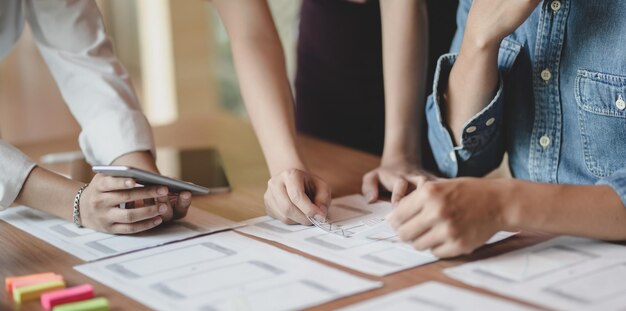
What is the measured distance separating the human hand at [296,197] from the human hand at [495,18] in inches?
11.5

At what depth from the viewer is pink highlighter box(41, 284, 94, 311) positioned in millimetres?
785

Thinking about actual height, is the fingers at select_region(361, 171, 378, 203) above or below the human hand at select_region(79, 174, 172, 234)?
below

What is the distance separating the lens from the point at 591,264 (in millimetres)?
863

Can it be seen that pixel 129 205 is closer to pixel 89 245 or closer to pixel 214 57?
pixel 89 245

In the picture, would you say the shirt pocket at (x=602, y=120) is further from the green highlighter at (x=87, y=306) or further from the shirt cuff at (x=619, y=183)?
the green highlighter at (x=87, y=306)

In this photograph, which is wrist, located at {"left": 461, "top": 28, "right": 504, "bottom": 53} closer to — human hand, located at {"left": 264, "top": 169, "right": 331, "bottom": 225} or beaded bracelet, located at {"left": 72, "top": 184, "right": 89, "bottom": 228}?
human hand, located at {"left": 264, "top": 169, "right": 331, "bottom": 225}

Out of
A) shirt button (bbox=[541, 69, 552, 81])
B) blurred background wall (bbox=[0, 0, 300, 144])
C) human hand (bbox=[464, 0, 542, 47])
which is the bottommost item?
blurred background wall (bbox=[0, 0, 300, 144])

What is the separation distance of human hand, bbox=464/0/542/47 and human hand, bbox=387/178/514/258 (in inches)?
9.5

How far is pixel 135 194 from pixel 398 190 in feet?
1.21

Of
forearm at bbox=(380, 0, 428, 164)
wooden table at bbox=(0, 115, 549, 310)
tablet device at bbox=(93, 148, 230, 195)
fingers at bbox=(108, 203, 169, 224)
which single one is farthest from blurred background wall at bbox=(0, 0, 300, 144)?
fingers at bbox=(108, 203, 169, 224)

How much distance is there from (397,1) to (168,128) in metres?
0.68

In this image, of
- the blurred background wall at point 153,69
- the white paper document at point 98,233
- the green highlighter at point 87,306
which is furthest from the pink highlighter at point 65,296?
the blurred background wall at point 153,69

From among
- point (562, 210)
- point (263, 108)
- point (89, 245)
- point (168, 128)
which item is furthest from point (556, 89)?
point (168, 128)

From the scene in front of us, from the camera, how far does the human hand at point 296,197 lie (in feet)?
3.43
